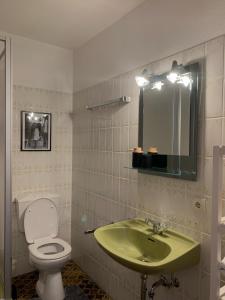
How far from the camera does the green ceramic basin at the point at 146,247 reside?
3.99 ft

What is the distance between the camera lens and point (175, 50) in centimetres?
153

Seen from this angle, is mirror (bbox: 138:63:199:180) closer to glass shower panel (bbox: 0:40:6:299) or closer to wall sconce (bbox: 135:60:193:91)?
wall sconce (bbox: 135:60:193:91)

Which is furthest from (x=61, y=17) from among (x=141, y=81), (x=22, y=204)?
(x=22, y=204)

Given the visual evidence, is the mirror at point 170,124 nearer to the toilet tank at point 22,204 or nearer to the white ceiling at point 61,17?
the white ceiling at point 61,17

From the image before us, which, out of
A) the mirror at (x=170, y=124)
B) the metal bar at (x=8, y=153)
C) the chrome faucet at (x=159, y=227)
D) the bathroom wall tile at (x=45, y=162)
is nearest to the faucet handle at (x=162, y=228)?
the chrome faucet at (x=159, y=227)

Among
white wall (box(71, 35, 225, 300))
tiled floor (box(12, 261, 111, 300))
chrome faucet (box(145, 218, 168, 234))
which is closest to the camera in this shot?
white wall (box(71, 35, 225, 300))

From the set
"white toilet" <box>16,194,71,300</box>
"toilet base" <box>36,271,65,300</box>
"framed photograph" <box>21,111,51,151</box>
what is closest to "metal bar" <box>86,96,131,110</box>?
"framed photograph" <box>21,111,51,151</box>

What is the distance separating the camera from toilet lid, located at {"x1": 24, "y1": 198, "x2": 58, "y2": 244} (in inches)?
89.9

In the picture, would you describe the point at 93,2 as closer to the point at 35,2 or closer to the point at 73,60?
the point at 35,2

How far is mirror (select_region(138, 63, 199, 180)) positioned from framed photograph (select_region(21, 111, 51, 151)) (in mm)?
1188

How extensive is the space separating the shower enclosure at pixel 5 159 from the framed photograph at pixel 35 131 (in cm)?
69

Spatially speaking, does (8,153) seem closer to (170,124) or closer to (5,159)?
(5,159)

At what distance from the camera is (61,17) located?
2.02 meters

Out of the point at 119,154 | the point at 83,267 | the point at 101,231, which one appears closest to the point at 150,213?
the point at 101,231
